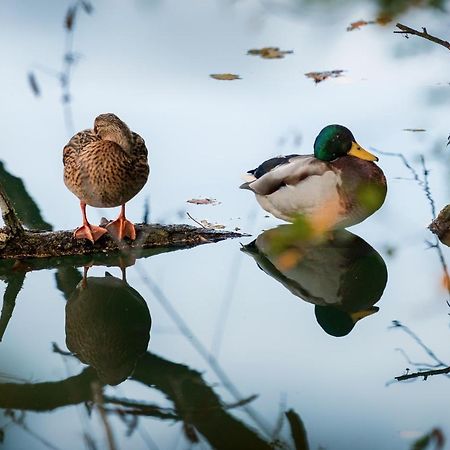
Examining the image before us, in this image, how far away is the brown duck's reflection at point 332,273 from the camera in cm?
366

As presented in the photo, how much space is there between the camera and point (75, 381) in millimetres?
3088

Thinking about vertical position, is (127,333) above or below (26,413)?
above

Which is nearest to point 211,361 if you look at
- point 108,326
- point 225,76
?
point 108,326

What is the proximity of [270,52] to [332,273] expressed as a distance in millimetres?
2929

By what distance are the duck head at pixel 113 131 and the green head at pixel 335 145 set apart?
0.95 metres

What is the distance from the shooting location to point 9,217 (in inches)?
157

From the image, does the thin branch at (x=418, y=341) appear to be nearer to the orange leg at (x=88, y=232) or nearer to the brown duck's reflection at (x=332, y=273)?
the brown duck's reflection at (x=332, y=273)

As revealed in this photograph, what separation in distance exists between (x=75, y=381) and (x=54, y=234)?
1.18m

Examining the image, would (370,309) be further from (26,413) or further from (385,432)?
(26,413)

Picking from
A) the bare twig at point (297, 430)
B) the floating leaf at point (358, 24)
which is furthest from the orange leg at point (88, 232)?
the floating leaf at point (358, 24)

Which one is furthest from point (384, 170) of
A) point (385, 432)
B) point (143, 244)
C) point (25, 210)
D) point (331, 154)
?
point (385, 432)

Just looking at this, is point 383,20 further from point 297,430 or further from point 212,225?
point 297,430

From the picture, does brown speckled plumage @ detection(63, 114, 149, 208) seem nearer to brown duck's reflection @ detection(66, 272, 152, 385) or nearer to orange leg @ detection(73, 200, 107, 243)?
orange leg @ detection(73, 200, 107, 243)

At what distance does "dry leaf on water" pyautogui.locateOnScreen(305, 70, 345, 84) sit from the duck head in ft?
7.32
